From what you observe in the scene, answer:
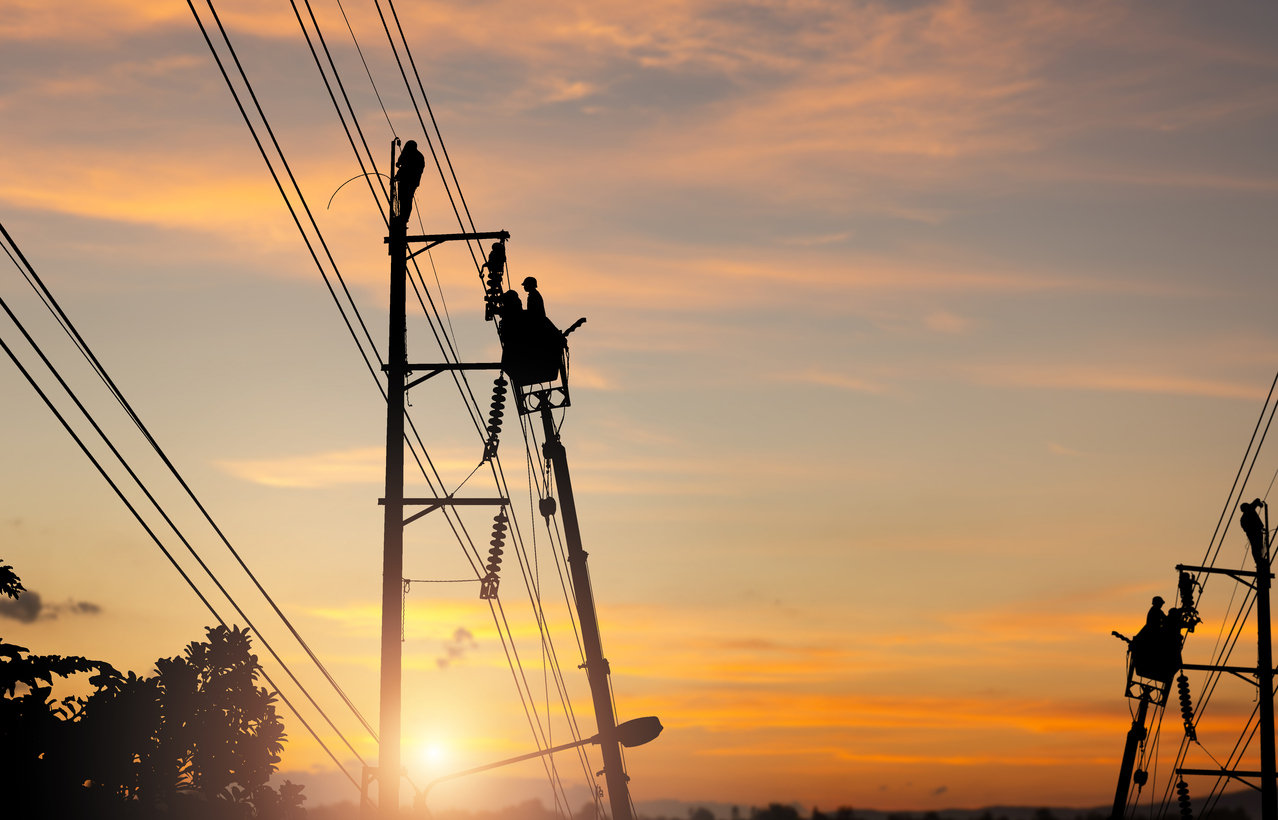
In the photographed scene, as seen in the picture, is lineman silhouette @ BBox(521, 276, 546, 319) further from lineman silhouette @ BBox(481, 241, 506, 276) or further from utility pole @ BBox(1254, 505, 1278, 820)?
utility pole @ BBox(1254, 505, 1278, 820)

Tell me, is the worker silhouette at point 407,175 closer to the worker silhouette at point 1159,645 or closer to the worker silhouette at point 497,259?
the worker silhouette at point 497,259

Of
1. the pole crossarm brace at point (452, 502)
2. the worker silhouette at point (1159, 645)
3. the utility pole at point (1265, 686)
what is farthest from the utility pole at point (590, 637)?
the worker silhouette at point (1159, 645)

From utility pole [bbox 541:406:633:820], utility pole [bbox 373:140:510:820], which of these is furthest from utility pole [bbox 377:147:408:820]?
utility pole [bbox 541:406:633:820]

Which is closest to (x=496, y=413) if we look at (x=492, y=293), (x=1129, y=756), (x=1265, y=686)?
(x=492, y=293)

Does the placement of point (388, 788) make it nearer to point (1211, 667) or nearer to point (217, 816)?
point (1211, 667)

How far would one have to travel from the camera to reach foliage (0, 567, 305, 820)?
4353 cm

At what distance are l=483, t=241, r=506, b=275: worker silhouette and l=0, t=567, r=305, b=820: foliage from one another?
88.2 ft

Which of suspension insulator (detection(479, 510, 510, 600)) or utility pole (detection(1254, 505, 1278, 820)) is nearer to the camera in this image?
suspension insulator (detection(479, 510, 510, 600))

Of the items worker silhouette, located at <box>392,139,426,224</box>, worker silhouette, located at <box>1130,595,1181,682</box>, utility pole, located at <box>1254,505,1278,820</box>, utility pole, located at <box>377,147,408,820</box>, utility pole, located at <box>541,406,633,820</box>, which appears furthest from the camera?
worker silhouette, located at <box>1130,595,1181,682</box>

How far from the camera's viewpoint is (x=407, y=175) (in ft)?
62.0

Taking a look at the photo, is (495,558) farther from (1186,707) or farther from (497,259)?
(1186,707)

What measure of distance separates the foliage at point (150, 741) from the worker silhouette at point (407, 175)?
27.6 m

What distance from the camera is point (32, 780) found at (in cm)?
4409

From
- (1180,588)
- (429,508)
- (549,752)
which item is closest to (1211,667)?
(1180,588)
